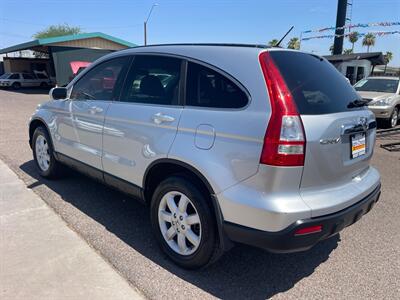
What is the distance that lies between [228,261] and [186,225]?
1.83ft

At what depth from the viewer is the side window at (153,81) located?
125 inches

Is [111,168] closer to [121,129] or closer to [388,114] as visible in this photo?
[121,129]

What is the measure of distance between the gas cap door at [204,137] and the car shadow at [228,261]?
110 centimetres

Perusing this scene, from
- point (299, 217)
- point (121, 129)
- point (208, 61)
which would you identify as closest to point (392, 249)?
point (299, 217)

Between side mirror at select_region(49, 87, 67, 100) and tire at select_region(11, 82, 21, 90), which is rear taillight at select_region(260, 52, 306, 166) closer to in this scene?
side mirror at select_region(49, 87, 67, 100)

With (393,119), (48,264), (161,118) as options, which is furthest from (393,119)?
(48,264)

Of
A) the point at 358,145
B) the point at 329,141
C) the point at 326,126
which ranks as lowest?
the point at 358,145

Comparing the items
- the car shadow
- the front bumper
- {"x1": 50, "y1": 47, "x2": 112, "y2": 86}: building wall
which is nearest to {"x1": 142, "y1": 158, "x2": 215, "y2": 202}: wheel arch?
the car shadow

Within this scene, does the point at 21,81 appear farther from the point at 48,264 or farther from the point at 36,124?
the point at 48,264

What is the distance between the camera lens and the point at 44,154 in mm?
5238

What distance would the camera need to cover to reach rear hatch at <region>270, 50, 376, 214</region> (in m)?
2.49

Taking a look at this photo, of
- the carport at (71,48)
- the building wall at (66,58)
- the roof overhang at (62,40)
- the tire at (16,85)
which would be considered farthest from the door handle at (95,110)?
the tire at (16,85)

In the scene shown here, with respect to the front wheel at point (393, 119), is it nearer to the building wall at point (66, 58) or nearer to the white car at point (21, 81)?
the building wall at point (66, 58)

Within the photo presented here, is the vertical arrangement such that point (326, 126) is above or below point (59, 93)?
below
